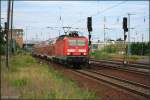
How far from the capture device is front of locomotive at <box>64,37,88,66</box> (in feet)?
110

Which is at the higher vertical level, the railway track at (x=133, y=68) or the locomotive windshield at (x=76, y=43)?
Result: the locomotive windshield at (x=76, y=43)

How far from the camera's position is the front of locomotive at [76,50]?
110 feet

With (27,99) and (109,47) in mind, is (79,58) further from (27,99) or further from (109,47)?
(109,47)

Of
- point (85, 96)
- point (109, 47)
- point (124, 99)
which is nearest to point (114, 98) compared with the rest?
point (124, 99)

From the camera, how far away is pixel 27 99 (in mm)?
10070

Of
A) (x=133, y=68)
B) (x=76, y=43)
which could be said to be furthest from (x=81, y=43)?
(x=133, y=68)

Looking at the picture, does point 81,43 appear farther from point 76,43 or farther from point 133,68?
point 133,68

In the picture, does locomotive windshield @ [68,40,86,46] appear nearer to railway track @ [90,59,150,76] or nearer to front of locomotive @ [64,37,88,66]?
front of locomotive @ [64,37,88,66]

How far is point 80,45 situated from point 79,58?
142cm

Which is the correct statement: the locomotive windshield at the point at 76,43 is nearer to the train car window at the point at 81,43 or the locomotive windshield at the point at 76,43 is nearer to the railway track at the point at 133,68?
the train car window at the point at 81,43

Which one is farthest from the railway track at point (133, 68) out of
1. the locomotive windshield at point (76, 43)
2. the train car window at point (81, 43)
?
the locomotive windshield at point (76, 43)

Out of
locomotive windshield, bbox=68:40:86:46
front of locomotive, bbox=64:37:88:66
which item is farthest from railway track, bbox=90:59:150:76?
locomotive windshield, bbox=68:40:86:46

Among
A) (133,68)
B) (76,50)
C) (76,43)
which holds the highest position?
(76,43)

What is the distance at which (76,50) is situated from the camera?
3412 centimetres
